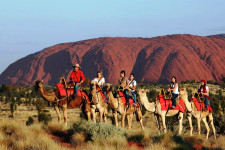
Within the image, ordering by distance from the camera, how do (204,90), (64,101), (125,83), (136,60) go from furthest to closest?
(136,60) < (204,90) < (125,83) < (64,101)

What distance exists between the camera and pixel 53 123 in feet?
48.0

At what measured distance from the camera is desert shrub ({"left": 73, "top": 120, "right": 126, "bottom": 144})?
12.2 metres

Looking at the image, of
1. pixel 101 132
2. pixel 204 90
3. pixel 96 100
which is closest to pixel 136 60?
pixel 204 90

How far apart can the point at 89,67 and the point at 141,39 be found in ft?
118

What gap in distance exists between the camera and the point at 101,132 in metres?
12.5

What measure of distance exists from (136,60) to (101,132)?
13508 centimetres

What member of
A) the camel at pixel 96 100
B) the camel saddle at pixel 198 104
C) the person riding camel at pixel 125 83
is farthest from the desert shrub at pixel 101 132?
the camel saddle at pixel 198 104

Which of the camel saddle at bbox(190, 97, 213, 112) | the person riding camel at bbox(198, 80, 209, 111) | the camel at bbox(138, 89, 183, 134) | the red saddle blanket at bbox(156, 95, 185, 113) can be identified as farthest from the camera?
the person riding camel at bbox(198, 80, 209, 111)

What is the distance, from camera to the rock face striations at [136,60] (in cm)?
13262

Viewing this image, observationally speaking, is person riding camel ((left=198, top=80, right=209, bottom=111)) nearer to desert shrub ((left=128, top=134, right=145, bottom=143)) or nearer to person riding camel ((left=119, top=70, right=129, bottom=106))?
person riding camel ((left=119, top=70, right=129, bottom=106))

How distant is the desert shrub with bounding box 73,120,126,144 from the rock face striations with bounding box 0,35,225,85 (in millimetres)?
114500

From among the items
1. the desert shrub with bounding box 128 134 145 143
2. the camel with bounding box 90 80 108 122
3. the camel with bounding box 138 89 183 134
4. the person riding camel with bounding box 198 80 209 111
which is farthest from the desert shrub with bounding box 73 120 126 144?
the person riding camel with bounding box 198 80 209 111

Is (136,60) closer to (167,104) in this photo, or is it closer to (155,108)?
(167,104)

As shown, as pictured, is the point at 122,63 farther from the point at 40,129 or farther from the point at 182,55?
the point at 40,129
